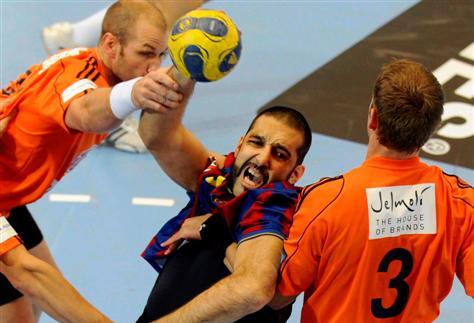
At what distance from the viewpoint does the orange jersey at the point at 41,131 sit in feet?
12.1

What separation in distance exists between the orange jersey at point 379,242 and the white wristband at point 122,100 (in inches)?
33.2

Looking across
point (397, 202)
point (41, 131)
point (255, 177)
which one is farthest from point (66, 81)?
point (397, 202)

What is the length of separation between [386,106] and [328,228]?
44 centimetres

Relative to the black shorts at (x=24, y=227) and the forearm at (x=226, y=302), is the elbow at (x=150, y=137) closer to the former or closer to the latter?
the forearm at (x=226, y=302)

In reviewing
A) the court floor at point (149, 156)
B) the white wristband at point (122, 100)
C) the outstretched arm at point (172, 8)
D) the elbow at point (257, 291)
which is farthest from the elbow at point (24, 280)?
the outstretched arm at point (172, 8)

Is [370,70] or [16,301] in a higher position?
[370,70]

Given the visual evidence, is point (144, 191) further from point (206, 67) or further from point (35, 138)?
point (206, 67)

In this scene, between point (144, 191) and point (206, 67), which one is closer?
point (206, 67)

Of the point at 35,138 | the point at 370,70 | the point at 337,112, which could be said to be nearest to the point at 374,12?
the point at 370,70

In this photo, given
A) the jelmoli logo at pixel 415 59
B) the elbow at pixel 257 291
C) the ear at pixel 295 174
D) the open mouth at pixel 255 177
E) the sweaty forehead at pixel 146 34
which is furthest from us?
the jelmoli logo at pixel 415 59

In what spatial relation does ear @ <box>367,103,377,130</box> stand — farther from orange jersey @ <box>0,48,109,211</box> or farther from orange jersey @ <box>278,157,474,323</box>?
orange jersey @ <box>0,48,109,211</box>

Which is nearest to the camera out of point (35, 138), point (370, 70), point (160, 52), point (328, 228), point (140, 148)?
point (328, 228)

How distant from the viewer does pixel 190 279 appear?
10.3 feet

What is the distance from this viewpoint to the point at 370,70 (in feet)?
22.1
